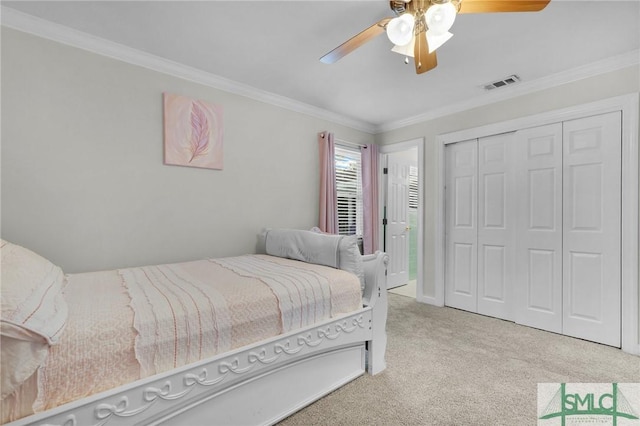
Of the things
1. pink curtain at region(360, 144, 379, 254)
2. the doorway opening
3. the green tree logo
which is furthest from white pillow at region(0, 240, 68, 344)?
the doorway opening

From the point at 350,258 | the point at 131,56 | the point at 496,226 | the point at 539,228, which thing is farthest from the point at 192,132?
the point at 539,228

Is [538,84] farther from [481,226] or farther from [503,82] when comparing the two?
[481,226]

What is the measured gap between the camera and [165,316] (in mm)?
1238

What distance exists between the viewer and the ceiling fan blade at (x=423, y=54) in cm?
165

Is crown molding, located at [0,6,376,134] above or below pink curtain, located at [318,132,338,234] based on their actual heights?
above

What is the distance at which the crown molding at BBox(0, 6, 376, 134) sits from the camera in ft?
6.41

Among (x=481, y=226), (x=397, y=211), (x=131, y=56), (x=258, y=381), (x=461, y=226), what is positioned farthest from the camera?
(x=397, y=211)

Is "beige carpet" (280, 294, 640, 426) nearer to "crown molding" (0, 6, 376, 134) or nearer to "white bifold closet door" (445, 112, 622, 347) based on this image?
"white bifold closet door" (445, 112, 622, 347)

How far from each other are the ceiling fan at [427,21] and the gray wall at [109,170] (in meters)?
1.65

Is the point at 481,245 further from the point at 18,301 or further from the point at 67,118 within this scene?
the point at 67,118

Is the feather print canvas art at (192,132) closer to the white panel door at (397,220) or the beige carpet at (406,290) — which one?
the white panel door at (397,220)

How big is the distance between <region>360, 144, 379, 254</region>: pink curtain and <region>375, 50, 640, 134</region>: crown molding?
669 millimetres

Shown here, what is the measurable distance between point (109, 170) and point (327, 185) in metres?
2.22

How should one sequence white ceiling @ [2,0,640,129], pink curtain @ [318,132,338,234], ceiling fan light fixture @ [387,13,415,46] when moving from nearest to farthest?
ceiling fan light fixture @ [387,13,415,46] → white ceiling @ [2,0,640,129] → pink curtain @ [318,132,338,234]
